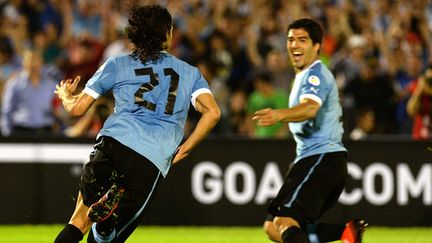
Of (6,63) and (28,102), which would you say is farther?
(6,63)

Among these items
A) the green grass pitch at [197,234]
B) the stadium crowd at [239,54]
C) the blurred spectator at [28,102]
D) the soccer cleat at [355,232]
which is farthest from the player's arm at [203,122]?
the blurred spectator at [28,102]

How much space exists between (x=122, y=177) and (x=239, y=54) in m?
9.70

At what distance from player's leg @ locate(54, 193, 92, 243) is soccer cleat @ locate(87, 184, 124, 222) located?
0.55 ft

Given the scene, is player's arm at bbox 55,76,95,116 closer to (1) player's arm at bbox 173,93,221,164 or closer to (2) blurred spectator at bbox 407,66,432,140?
(1) player's arm at bbox 173,93,221,164

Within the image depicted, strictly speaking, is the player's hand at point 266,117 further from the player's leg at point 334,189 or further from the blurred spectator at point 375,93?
the blurred spectator at point 375,93

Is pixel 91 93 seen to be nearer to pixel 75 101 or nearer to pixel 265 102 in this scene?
pixel 75 101

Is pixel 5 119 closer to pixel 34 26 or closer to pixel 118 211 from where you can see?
pixel 34 26

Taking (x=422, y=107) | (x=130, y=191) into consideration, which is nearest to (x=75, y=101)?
(x=130, y=191)

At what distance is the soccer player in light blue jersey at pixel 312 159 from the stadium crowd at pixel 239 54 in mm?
5391

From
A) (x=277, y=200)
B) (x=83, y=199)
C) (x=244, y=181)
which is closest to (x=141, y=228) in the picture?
Result: (x=244, y=181)

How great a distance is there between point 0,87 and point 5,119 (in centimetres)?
142

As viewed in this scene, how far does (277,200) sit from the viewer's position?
8.02 metres

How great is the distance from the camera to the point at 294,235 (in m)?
7.75

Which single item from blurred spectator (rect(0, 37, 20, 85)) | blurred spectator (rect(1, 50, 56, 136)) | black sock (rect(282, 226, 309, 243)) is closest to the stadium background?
blurred spectator (rect(0, 37, 20, 85))
